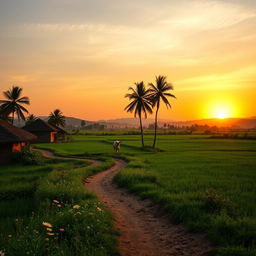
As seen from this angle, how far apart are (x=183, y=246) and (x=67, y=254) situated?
11.0 feet

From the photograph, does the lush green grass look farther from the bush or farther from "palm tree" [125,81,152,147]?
"palm tree" [125,81,152,147]

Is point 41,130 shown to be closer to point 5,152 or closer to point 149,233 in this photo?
point 5,152

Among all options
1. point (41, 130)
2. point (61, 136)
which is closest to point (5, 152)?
point (41, 130)

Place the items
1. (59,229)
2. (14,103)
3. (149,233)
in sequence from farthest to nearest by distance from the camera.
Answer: (14,103), (149,233), (59,229)

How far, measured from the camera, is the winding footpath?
263 inches

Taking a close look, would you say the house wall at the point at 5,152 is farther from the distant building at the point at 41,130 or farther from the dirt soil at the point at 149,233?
the distant building at the point at 41,130

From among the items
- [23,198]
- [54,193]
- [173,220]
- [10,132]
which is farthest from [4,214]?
[10,132]

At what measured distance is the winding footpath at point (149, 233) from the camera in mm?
6668

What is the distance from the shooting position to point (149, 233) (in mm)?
7949

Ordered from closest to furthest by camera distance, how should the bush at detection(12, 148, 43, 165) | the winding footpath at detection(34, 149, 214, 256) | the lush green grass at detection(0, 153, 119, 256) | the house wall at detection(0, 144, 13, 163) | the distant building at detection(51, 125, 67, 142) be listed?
the lush green grass at detection(0, 153, 119, 256) → the winding footpath at detection(34, 149, 214, 256) → the house wall at detection(0, 144, 13, 163) → the bush at detection(12, 148, 43, 165) → the distant building at detection(51, 125, 67, 142)

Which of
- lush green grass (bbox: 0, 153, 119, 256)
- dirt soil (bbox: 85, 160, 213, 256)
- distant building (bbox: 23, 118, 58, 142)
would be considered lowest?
dirt soil (bbox: 85, 160, 213, 256)

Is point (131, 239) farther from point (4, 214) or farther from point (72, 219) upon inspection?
point (4, 214)

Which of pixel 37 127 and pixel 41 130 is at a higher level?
pixel 37 127

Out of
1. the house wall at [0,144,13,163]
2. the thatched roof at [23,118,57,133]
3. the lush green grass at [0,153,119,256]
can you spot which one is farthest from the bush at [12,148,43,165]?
the thatched roof at [23,118,57,133]
